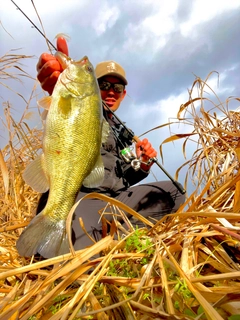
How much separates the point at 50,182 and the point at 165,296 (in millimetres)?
1463

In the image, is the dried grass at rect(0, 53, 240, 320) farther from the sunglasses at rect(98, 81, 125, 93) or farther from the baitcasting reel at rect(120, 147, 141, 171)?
the sunglasses at rect(98, 81, 125, 93)

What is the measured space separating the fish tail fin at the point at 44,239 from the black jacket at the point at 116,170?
93 cm

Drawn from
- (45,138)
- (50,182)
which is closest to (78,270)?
(50,182)

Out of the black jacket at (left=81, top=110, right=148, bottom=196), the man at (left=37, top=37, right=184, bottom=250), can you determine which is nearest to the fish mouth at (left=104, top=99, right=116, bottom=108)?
the man at (left=37, top=37, right=184, bottom=250)

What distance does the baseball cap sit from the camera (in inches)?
162

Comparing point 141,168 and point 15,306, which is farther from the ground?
point 141,168

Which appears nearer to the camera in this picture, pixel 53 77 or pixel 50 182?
pixel 50 182

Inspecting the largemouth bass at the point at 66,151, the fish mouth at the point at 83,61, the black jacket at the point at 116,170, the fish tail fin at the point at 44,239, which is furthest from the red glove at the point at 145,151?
the fish tail fin at the point at 44,239

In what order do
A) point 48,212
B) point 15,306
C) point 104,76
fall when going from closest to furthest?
1. point 15,306
2. point 48,212
3. point 104,76

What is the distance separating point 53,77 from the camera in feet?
8.76

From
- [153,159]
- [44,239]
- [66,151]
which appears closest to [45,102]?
[66,151]

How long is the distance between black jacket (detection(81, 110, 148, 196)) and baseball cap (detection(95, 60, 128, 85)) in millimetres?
833

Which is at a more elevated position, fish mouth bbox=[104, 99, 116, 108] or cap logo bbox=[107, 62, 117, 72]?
cap logo bbox=[107, 62, 117, 72]

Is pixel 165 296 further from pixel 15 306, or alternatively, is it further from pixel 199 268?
pixel 15 306
